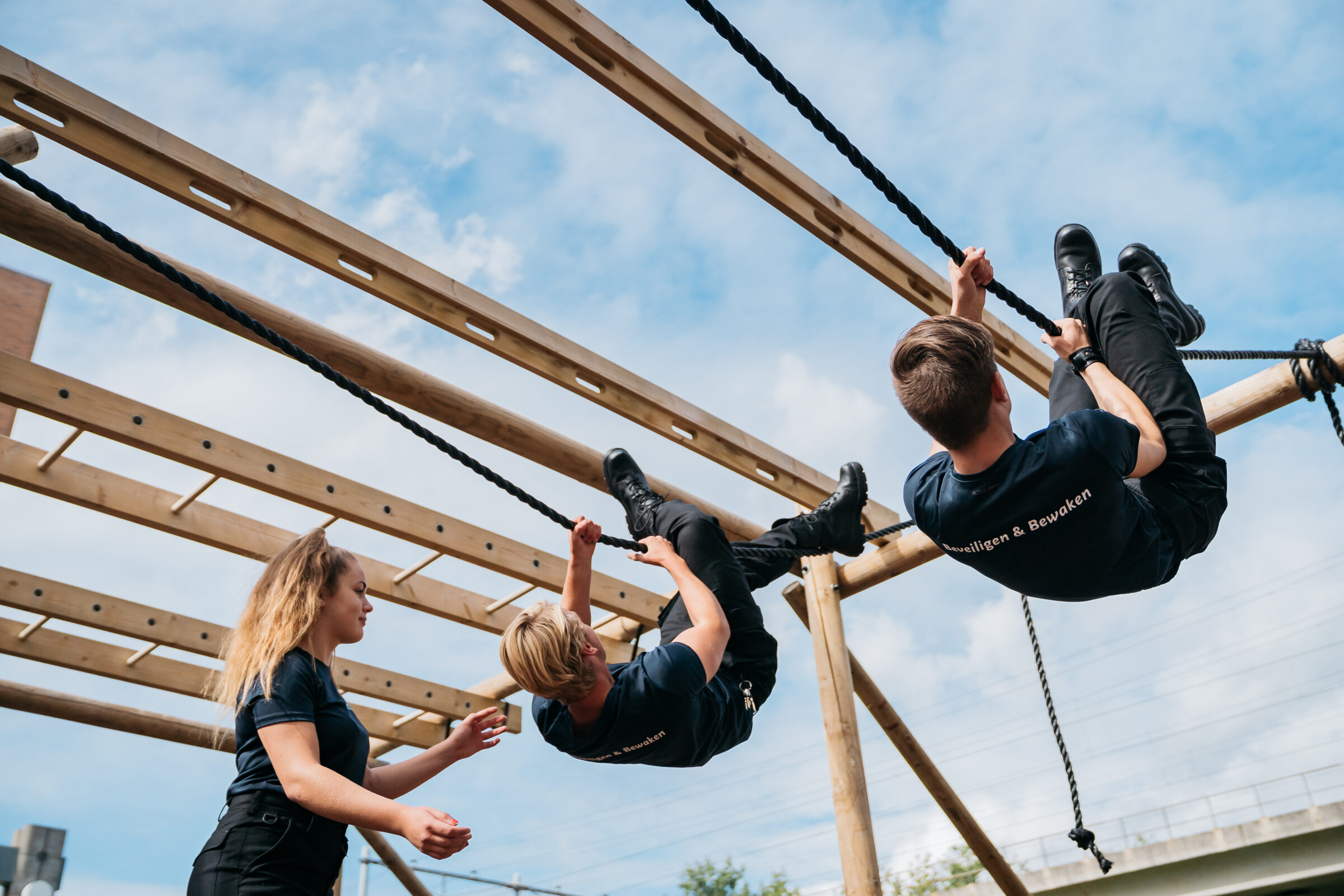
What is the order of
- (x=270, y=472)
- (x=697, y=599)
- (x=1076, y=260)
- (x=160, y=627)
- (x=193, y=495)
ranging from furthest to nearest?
(x=160, y=627) < (x=193, y=495) < (x=270, y=472) < (x=1076, y=260) < (x=697, y=599)

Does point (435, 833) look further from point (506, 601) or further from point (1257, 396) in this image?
point (506, 601)

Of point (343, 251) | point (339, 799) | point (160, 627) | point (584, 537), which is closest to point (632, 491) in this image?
point (584, 537)

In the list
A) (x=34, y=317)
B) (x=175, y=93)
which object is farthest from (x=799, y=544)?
(x=34, y=317)

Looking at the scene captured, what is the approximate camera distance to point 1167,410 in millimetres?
2566

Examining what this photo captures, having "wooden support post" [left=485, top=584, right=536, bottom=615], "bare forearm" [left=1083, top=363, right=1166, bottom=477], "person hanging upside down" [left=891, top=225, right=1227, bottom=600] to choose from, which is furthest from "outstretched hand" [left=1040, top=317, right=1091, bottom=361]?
"wooden support post" [left=485, top=584, right=536, bottom=615]

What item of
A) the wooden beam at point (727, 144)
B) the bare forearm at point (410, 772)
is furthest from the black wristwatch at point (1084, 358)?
the bare forearm at point (410, 772)

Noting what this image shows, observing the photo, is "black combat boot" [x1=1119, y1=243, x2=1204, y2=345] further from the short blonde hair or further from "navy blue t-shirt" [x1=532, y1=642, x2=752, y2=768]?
the short blonde hair

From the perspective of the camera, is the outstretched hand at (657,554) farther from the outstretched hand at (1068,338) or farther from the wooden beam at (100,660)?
the wooden beam at (100,660)

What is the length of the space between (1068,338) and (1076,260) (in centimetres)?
60

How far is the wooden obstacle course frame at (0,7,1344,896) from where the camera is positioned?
11.1 ft

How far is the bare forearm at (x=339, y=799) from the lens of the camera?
1817 millimetres

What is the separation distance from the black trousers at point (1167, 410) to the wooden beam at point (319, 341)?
2300 mm

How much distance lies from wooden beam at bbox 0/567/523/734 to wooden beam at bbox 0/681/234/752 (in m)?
0.44

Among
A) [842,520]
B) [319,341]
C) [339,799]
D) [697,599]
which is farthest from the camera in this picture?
[842,520]
